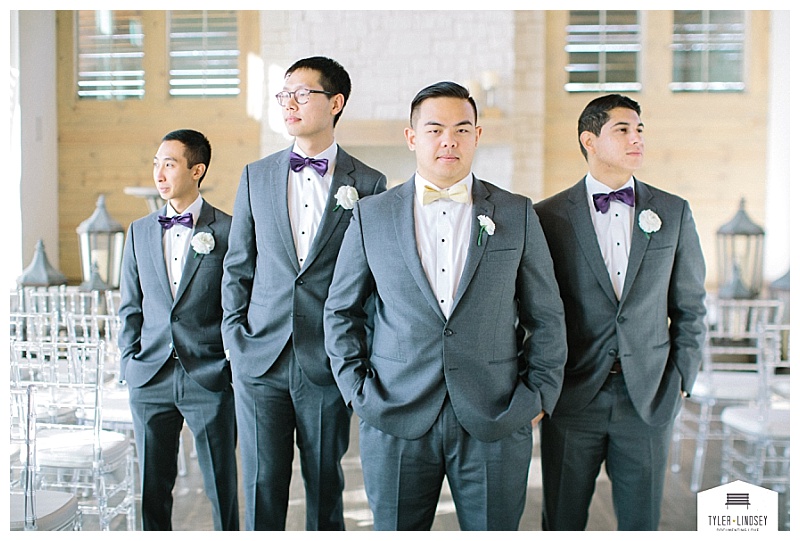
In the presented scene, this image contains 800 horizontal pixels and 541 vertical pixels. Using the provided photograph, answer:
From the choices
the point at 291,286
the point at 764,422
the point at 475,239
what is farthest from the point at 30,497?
the point at 764,422

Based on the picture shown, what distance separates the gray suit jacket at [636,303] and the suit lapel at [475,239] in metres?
0.28

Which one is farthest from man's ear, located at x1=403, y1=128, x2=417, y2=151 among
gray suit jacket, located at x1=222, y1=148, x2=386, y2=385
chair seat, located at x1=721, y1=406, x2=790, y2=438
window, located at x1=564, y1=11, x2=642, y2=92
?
window, located at x1=564, y1=11, x2=642, y2=92

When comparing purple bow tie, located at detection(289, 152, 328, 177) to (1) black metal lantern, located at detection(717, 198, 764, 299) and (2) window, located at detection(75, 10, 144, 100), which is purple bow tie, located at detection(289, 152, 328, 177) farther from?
(1) black metal lantern, located at detection(717, 198, 764, 299)

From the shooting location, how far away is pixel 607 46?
6.83 metres

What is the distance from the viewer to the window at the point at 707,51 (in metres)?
6.74

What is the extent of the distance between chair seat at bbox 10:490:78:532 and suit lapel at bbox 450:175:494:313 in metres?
1.45

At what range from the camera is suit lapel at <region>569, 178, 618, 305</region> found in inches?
98.5

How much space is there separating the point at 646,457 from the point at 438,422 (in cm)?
72

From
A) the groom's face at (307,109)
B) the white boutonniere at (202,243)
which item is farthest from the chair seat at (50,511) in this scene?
the groom's face at (307,109)

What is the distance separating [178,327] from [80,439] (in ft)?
2.21

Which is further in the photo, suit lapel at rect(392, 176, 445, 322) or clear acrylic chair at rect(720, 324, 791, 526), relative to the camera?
clear acrylic chair at rect(720, 324, 791, 526)

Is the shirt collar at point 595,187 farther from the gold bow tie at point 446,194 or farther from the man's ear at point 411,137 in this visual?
the man's ear at point 411,137

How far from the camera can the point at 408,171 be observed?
213 inches

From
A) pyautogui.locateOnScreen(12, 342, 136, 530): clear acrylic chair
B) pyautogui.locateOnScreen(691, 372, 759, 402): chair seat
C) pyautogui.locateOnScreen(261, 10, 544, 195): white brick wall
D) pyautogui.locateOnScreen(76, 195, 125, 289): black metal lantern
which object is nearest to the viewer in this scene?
pyautogui.locateOnScreen(12, 342, 136, 530): clear acrylic chair
